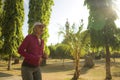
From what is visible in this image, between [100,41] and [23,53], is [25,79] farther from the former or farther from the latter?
[100,41]

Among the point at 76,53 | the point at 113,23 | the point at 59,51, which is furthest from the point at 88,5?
the point at 59,51

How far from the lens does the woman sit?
17.3 ft

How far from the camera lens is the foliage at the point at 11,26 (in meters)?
39.3

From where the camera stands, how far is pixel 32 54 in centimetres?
538

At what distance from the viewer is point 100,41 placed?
3038 centimetres

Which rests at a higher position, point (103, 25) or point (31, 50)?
point (103, 25)

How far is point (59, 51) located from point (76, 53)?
28.0 metres

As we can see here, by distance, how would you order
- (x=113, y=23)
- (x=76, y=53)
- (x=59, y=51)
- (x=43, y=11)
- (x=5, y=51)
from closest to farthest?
(x=76, y=53) → (x=113, y=23) → (x=5, y=51) → (x=43, y=11) → (x=59, y=51)

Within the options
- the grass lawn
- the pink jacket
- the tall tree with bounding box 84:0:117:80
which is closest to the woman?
the pink jacket

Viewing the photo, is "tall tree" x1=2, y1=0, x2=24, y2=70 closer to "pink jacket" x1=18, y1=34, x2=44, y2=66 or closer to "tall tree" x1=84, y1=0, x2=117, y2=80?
"tall tree" x1=84, y1=0, x2=117, y2=80

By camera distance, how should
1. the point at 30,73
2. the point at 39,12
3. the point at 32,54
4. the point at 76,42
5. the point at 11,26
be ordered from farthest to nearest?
the point at 39,12
the point at 11,26
the point at 76,42
the point at 32,54
the point at 30,73

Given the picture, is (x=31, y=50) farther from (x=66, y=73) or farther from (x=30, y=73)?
(x=66, y=73)

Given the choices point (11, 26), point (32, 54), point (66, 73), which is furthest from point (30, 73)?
point (11, 26)

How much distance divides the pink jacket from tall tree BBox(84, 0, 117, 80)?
25.0 m
